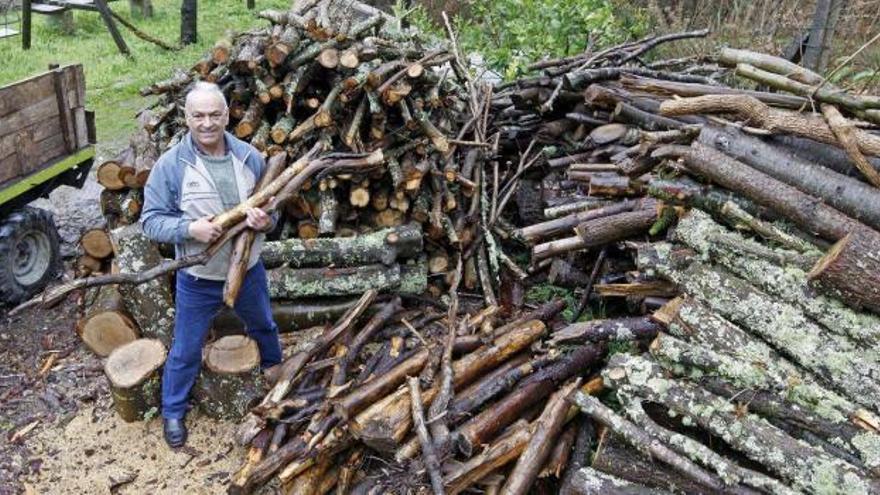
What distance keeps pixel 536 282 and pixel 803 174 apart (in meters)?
2.37

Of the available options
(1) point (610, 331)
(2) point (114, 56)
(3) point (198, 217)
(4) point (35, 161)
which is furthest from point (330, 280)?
(2) point (114, 56)

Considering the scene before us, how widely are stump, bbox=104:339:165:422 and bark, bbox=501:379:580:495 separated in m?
2.58

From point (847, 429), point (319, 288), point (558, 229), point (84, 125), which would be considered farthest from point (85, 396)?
point (847, 429)

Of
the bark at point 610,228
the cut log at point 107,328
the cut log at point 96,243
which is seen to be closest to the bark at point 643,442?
the bark at point 610,228

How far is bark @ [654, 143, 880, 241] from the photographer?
14.1ft

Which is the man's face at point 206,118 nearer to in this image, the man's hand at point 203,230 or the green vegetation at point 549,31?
the man's hand at point 203,230

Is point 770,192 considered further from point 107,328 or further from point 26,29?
point 26,29

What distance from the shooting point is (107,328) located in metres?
5.43

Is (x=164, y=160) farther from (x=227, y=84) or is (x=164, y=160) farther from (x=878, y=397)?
(x=878, y=397)

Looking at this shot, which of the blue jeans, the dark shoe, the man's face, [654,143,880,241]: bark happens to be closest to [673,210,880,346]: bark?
[654,143,880,241]: bark

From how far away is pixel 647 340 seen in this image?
4.76 meters

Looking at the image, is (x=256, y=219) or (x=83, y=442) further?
(x=83, y=442)

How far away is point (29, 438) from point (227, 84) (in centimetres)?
316

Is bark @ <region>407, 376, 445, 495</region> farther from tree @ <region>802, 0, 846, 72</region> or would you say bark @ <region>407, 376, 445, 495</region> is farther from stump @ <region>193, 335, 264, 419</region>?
tree @ <region>802, 0, 846, 72</region>
